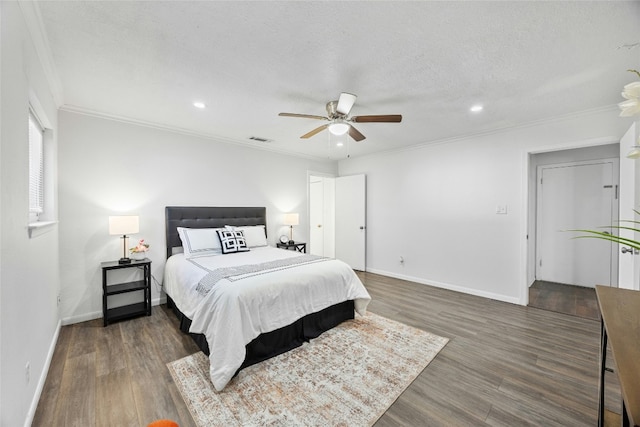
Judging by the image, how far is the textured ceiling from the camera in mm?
1583

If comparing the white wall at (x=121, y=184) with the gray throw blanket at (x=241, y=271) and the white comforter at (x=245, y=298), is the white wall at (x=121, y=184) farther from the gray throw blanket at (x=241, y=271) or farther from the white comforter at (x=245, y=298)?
the gray throw blanket at (x=241, y=271)

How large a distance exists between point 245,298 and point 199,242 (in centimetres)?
169

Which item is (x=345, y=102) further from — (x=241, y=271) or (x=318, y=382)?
(x=318, y=382)

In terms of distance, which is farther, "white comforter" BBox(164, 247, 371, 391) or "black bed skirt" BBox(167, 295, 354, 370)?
"black bed skirt" BBox(167, 295, 354, 370)

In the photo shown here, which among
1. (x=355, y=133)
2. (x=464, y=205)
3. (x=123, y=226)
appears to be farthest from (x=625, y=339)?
(x=123, y=226)

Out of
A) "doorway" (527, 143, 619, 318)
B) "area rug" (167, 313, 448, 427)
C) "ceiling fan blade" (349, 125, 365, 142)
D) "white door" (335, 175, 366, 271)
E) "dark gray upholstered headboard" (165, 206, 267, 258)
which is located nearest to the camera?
"area rug" (167, 313, 448, 427)

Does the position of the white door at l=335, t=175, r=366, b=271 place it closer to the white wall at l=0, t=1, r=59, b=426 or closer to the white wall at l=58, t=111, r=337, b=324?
the white wall at l=58, t=111, r=337, b=324

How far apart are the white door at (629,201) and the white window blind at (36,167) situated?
5.20 m

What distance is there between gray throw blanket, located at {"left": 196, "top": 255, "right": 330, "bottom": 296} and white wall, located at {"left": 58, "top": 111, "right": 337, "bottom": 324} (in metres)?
1.62

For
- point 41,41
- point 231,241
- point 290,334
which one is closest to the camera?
point 41,41

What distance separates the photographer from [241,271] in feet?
8.39

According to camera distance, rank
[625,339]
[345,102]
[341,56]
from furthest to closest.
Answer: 1. [345,102]
2. [341,56]
3. [625,339]

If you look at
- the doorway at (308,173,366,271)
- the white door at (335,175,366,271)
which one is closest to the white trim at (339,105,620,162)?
the white door at (335,175,366,271)

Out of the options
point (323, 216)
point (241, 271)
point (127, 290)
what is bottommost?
point (127, 290)
